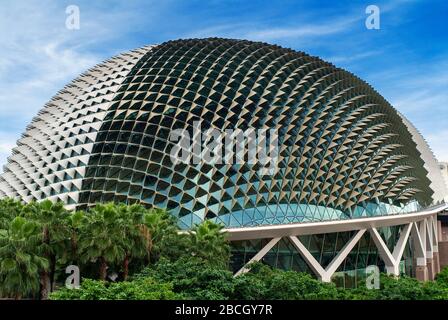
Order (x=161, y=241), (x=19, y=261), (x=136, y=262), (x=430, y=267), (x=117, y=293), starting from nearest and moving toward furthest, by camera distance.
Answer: (x=117, y=293), (x=19, y=261), (x=136, y=262), (x=161, y=241), (x=430, y=267)

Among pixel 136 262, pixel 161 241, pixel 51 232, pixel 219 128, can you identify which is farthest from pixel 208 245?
pixel 219 128

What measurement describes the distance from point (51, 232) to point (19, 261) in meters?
3.14

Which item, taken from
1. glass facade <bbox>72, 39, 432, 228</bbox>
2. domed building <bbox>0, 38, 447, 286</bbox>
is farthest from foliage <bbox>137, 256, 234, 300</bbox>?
glass facade <bbox>72, 39, 432, 228</bbox>

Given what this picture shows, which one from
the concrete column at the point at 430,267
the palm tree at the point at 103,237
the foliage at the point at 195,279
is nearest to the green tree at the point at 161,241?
the palm tree at the point at 103,237

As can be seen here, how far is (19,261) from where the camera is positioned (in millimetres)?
25781

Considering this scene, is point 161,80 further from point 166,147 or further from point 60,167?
point 60,167

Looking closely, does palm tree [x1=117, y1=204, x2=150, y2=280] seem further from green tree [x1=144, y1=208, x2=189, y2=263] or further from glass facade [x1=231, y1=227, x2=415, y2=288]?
glass facade [x1=231, y1=227, x2=415, y2=288]

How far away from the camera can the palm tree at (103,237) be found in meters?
28.7

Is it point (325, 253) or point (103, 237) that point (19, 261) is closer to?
point (103, 237)

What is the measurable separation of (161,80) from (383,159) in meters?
24.2

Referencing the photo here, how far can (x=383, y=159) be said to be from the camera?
55906 mm

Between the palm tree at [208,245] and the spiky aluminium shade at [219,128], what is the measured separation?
7998 mm
